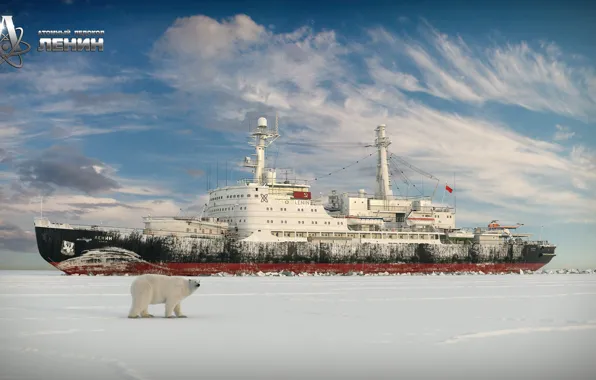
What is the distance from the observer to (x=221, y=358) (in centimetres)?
571

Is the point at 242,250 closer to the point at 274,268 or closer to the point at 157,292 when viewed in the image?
the point at 274,268

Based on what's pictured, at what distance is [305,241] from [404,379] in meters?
31.9

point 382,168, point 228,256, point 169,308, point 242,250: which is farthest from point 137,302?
point 382,168

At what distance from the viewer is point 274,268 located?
34594 millimetres

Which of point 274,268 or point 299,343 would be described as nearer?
point 299,343

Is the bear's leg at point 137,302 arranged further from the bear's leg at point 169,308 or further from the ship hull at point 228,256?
the ship hull at point 228,256

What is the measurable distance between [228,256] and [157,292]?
24.3 metres

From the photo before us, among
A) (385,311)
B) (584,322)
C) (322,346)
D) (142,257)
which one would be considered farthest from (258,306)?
(142,257)

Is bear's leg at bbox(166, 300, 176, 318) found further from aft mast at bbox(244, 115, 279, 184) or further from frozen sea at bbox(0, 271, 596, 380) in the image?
aft mast at bbox(244, 115, 279, 184)

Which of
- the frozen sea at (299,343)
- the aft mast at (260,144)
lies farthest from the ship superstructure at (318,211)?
the frozen sea at (299,343)

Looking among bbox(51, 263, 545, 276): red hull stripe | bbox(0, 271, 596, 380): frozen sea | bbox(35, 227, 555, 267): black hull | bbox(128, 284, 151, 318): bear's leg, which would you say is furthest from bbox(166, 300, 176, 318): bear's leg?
bbox(35, 227, 555, 267): black hull

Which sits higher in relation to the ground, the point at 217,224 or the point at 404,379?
the point at 217,224

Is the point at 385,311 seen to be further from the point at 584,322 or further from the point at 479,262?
the point at 479,262

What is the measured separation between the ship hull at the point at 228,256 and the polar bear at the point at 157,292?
73.3 ft
